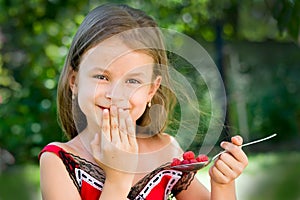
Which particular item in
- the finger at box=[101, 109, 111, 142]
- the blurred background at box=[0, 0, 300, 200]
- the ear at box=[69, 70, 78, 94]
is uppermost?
the finger at box=[101, 109, 111, 142]

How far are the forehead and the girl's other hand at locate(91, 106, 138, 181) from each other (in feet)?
0.31

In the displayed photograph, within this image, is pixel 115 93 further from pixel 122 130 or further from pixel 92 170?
pixel 92 170

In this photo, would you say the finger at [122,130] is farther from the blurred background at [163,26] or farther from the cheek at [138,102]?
the blurred background at [163,26]

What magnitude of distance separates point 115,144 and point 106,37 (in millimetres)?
238

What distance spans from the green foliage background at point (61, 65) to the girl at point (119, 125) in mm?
2122

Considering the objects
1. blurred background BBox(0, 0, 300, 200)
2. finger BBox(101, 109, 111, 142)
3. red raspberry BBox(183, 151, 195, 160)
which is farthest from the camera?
blurred background BBox(0, 0, 300, 200)

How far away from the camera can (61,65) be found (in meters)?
5.36

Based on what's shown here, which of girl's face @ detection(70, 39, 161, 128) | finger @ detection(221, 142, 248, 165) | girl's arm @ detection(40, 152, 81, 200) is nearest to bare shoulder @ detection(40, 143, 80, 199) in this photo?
girl's arm @ detection(40, 152, 81, 200)

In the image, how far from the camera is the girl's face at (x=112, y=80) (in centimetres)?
155

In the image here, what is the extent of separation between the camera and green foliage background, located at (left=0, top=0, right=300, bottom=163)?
542cm

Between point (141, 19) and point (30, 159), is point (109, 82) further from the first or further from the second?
point (30, 159)

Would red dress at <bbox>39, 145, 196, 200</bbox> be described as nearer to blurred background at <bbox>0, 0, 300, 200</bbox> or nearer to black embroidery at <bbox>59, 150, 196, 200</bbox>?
black embroidery at <bbox>59, 150, 196, 200</bbox>

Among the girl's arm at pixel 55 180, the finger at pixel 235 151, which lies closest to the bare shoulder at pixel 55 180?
the girl's arm at pixel 55 180

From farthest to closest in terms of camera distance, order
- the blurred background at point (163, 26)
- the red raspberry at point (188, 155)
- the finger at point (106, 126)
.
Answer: the blurred background at point (163, 26) → the red raspberry at point (188, 155) → the finger at point (106, 126)
